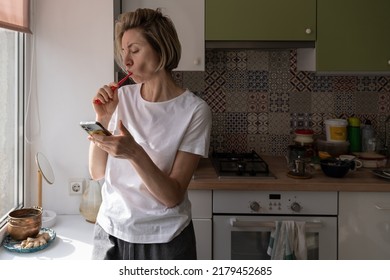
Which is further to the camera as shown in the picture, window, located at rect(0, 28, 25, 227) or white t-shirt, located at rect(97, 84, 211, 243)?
window, located at rect(0, 28, 25, 227)

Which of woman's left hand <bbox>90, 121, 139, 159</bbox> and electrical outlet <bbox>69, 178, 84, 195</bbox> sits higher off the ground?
woman's left hand <bbox>90, 121, 139, 159</bbox>

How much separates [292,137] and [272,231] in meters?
0.78

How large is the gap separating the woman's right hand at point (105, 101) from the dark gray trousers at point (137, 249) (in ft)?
1.11

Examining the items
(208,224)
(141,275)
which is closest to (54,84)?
(208,224)

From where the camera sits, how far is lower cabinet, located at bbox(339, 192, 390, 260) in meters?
1.77

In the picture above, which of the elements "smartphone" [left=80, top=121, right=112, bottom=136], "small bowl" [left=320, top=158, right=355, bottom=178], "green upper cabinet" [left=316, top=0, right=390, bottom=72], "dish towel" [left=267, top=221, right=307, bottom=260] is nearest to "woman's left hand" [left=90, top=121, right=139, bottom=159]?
"smartphone" [left=80, top=121, right=112, bottom=136]

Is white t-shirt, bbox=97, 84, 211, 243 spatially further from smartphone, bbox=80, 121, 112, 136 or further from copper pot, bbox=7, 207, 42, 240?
copper pot, bbox=7, 207, 42, 240

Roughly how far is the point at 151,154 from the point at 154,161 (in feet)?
0.07

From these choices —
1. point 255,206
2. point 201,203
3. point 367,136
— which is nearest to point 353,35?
point 367,136

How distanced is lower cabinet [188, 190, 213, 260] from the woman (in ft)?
2.17

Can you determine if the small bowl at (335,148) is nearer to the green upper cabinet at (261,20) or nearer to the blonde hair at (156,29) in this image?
the green upper cabinet at (261,20)

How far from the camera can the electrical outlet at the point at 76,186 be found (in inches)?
70.6

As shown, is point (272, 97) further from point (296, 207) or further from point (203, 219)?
point (203, 219)

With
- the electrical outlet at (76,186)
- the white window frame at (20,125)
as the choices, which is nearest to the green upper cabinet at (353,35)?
the electrical outlet at (76,186)
